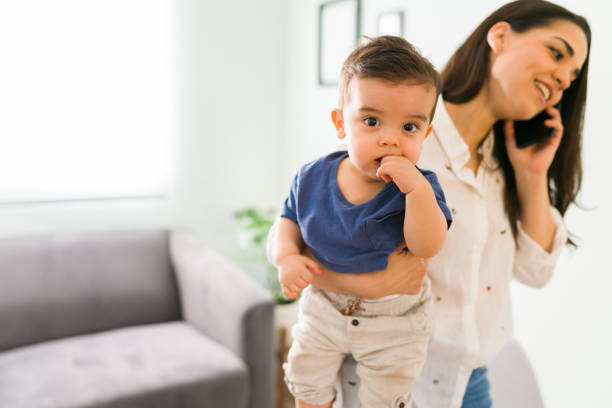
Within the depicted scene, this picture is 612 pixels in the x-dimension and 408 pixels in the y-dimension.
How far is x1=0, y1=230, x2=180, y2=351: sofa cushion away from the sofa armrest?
0.16 m

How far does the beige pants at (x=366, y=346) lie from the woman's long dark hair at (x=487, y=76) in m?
0.40

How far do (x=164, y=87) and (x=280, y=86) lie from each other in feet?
2.37

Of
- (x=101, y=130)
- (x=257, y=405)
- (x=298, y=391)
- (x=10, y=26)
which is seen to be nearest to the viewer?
(x=298, y=391)

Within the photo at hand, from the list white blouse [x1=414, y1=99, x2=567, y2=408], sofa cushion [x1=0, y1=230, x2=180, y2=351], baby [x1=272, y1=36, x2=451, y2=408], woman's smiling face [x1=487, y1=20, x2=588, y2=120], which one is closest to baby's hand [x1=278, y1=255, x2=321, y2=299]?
baby [x1=272, y1=36, x2=451, y2=408]

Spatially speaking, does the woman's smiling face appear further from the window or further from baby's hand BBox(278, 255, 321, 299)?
the window

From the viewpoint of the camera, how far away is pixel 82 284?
236 cm

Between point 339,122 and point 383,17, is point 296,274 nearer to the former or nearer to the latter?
point 339,122

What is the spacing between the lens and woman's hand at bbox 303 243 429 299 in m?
0.73

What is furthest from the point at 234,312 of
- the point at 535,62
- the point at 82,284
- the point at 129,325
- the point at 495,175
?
the point at 535,62

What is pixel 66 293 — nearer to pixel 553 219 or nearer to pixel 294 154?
pixel 294 154

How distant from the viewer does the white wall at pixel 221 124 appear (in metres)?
2.84

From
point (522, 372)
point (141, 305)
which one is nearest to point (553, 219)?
point (522, 372)

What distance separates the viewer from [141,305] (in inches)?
97.2

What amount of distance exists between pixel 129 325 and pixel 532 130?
82.3 inches
